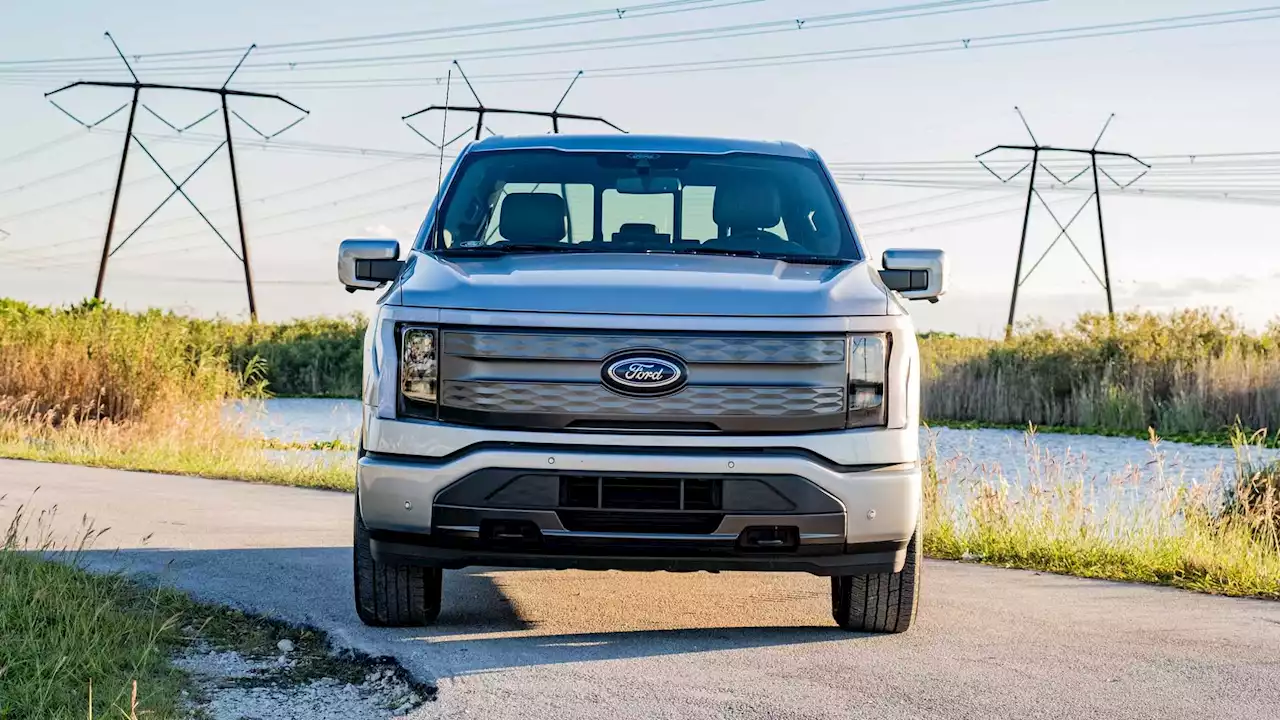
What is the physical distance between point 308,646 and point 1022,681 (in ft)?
9.25

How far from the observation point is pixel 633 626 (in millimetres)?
6145

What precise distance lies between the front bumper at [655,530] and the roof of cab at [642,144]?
6.97 ft

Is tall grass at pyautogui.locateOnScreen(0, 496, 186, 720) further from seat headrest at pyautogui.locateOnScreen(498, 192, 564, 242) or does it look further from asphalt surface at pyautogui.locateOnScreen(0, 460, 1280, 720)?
seat headrest at pyautogui.locateOnScreen(498, 192, 564, 242)

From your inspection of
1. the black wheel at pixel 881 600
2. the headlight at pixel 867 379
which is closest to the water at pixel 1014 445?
the black wheel at pixel 881 600

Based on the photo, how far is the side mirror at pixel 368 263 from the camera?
620 cm

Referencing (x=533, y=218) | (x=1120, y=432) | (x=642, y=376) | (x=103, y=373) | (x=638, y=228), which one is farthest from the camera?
(x=1120, y=432)

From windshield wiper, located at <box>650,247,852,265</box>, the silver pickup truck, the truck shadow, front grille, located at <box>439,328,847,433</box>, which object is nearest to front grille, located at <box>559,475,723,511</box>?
the silver pickup truck

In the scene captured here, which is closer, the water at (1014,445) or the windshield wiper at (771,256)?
the windshield wiper at (771,256)

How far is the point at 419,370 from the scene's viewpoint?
5.24 meters

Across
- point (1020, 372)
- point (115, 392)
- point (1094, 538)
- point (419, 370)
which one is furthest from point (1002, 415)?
point (419, 370)

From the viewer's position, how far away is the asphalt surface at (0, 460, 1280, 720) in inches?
193

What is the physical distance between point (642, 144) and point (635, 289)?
194 centimetres

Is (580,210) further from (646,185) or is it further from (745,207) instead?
(745,207)

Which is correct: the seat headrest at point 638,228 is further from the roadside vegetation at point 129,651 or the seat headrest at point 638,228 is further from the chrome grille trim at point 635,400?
the roadside vegetation at point 129,651
